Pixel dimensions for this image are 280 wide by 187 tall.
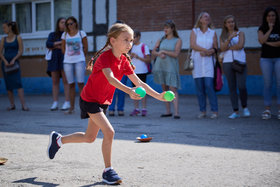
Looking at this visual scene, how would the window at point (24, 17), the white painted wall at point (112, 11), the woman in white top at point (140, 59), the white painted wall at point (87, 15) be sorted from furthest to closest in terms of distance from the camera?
the window at point (24, 17), the white painted wall at point (87, 15), the white painted wall at point (112, 11), the woman in white top at point (140, 59)

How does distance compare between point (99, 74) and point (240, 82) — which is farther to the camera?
point (240, 82)

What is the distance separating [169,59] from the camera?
8.61 meters

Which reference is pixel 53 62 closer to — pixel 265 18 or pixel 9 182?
pixel 265 18

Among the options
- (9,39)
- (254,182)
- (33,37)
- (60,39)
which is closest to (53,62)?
(60,39)

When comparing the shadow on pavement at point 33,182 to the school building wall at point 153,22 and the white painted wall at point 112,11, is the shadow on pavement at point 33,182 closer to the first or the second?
the school building wall at point 153,22

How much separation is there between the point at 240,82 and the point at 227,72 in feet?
1.13

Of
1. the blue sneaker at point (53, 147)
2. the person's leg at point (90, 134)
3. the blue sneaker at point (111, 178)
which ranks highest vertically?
the person's leg at point (90, 134)

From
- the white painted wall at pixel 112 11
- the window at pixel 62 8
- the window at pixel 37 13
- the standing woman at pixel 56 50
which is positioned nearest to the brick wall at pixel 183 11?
the white painted wall at pixel 112 11

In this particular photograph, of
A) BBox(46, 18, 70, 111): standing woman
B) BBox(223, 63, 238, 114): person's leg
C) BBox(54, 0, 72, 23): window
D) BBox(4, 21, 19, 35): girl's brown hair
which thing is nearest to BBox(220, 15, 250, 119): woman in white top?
BBox(223, 63, 238, 114): person's leg

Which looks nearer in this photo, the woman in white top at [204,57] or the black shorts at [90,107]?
the black shorts at [90,107]

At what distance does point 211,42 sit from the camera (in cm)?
831

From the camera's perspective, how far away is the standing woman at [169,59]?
27.9ft

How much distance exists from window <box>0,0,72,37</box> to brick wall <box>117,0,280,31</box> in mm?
3278

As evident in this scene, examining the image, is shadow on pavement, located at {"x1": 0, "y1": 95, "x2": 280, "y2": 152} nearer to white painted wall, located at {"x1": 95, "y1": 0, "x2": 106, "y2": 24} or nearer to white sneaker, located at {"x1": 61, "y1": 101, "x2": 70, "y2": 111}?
white sneaker, located at {"x1": 61, "y1": 101, "x2": 70, "y2": 111}
